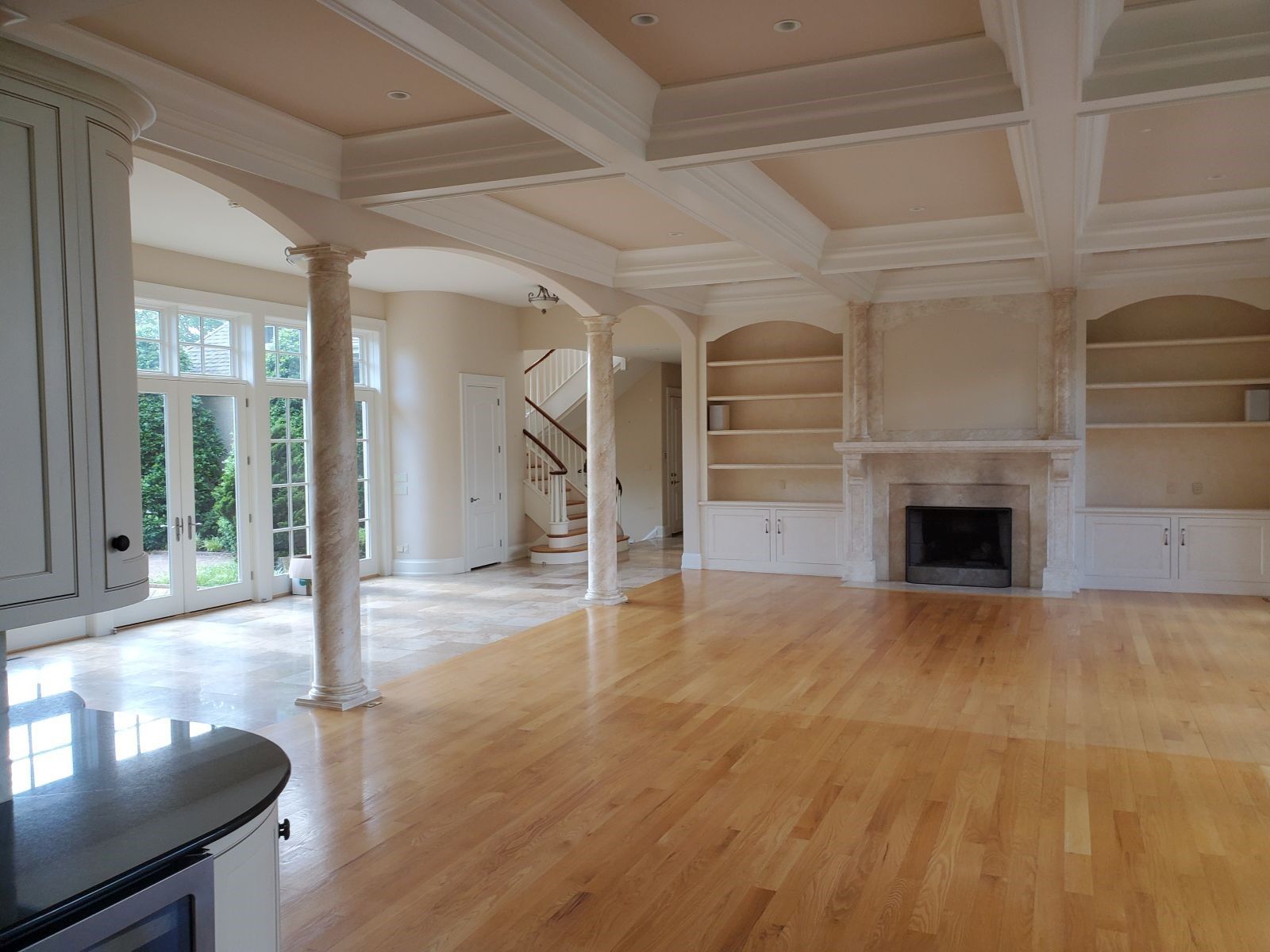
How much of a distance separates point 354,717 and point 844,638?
3.55 meters

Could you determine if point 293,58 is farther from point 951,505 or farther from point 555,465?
point 555,465

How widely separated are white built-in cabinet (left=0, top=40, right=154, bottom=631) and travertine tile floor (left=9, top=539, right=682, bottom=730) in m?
3.28

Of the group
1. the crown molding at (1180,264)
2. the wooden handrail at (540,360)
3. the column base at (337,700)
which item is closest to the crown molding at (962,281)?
the crown molding at (1180,264)

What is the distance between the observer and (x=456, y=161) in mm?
4727

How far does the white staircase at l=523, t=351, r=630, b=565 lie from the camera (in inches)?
450

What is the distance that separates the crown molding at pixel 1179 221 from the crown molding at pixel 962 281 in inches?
69.9

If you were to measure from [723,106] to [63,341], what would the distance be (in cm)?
306

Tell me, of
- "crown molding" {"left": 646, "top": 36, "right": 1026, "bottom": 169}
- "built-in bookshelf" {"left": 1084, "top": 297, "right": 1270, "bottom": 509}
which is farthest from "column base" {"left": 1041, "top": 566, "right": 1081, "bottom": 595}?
"crown molding" {"left": 646, "top": 36, "right": 1026, "bottom": 169}

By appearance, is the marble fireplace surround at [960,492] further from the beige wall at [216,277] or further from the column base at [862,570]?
the beige wall at [216,277]

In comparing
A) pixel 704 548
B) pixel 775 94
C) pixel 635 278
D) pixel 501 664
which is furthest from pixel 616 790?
pixel 704 548

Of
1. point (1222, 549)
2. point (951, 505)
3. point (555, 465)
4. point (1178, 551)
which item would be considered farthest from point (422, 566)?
Answer: point (1222, 549)

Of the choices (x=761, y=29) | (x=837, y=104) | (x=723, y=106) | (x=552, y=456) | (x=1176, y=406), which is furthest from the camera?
(x=552, y=456)

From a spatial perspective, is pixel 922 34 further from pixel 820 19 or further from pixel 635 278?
pixel 635 278

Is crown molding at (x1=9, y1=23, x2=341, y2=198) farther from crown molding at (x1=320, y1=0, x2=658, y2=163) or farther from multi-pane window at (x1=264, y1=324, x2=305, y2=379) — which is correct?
multi-pane window at (x1=264, y1=324, x2=305, y2=379)
